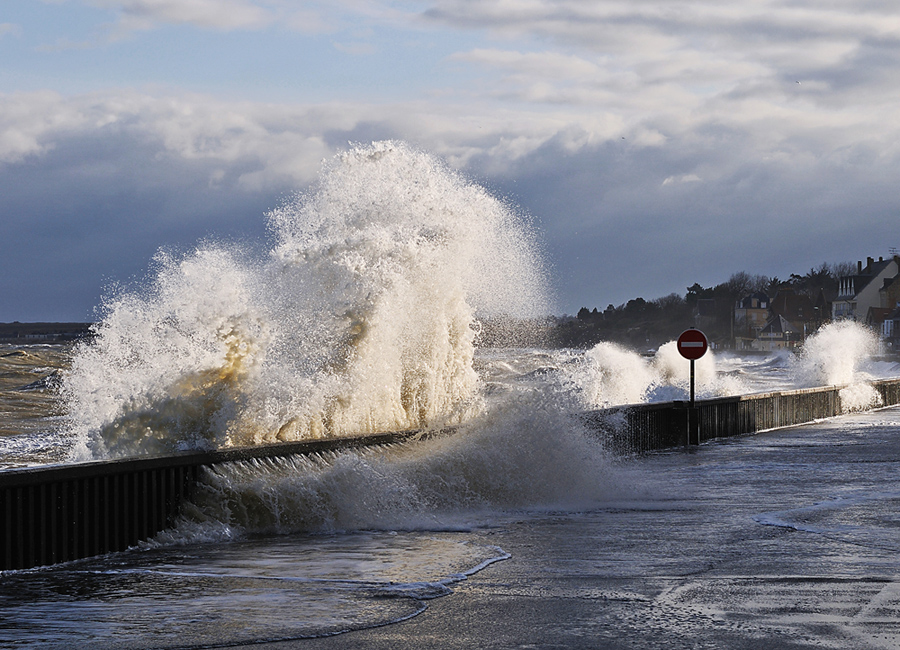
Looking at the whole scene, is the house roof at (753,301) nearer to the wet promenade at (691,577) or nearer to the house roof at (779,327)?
the house roof at (779,327)

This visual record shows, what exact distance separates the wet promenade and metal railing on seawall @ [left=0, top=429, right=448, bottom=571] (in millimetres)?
3156

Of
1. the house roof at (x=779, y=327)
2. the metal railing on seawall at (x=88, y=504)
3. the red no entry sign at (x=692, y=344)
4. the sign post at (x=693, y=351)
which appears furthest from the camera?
the house roof at (x=779, y=327)

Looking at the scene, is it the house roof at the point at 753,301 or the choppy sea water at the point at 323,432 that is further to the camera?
the house roof at the point at 753,301

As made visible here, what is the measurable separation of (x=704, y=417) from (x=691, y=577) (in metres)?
16.2

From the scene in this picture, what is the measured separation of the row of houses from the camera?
457ft

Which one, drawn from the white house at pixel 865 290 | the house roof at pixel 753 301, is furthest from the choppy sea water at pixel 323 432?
the house roof at pixel 753 301

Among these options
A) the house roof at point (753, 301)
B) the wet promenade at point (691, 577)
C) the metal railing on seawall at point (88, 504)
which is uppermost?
the house roof at point (753, 301)

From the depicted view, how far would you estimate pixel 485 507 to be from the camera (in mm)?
13320

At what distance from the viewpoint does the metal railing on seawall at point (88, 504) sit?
30.7 ft

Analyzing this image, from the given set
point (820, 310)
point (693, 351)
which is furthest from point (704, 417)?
point (820, 310)

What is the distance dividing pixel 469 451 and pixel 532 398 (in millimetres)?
2856

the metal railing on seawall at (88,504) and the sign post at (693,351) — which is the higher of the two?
the sign post at (693,351)

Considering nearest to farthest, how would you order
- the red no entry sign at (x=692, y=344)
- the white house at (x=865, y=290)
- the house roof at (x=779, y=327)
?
1. the red no entry sign at (x=692, y=344)
2. the white house at (x=865, y=290)
3. the house roof at (x=779, y=327)

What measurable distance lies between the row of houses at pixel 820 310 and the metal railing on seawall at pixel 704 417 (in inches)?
4119
